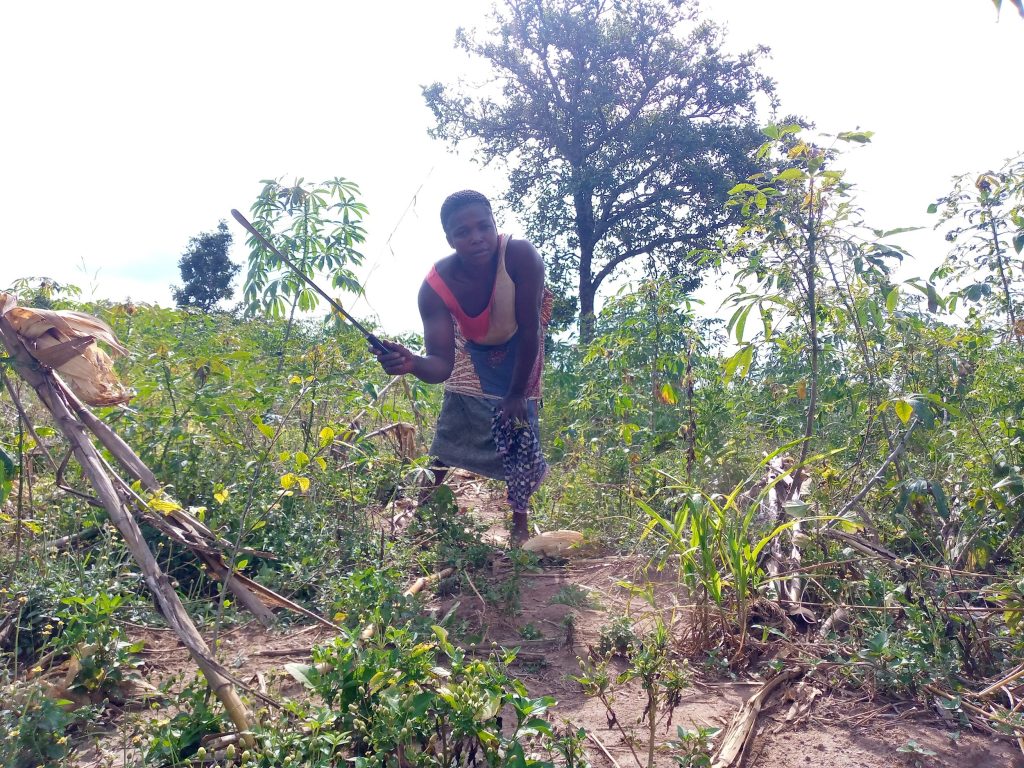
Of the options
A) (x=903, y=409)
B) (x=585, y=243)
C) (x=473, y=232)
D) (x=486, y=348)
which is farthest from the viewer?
(x=585, y=243)

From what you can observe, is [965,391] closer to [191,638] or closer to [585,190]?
[191,638]

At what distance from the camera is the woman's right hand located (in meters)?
2.93

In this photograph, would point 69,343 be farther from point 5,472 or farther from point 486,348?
point 486,348

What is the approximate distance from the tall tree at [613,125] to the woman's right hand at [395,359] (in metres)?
10.4

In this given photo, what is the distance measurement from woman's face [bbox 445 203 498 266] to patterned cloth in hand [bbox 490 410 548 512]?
2.29 feet

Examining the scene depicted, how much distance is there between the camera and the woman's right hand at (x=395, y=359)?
9.61 ft

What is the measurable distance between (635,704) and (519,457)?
151cm

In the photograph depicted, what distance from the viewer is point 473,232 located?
3.17 meters

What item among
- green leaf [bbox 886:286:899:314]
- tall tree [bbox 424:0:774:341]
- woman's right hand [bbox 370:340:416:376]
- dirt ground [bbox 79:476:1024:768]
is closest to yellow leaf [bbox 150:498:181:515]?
dirt ground [bbox 79:476:1024:768]

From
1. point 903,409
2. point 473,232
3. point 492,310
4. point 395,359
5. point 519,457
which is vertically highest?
point 473,232

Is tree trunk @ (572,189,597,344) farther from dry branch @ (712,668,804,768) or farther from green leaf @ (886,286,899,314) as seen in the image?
dry branch @ (712,668,804,768)

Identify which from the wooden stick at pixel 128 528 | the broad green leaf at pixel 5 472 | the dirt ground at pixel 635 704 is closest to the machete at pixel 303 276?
the wooden stick at pixel 128 528

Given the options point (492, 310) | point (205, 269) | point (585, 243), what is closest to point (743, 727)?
point (492, 310)

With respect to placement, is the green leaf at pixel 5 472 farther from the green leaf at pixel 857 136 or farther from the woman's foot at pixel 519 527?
the green leaf at pixel 857 136
